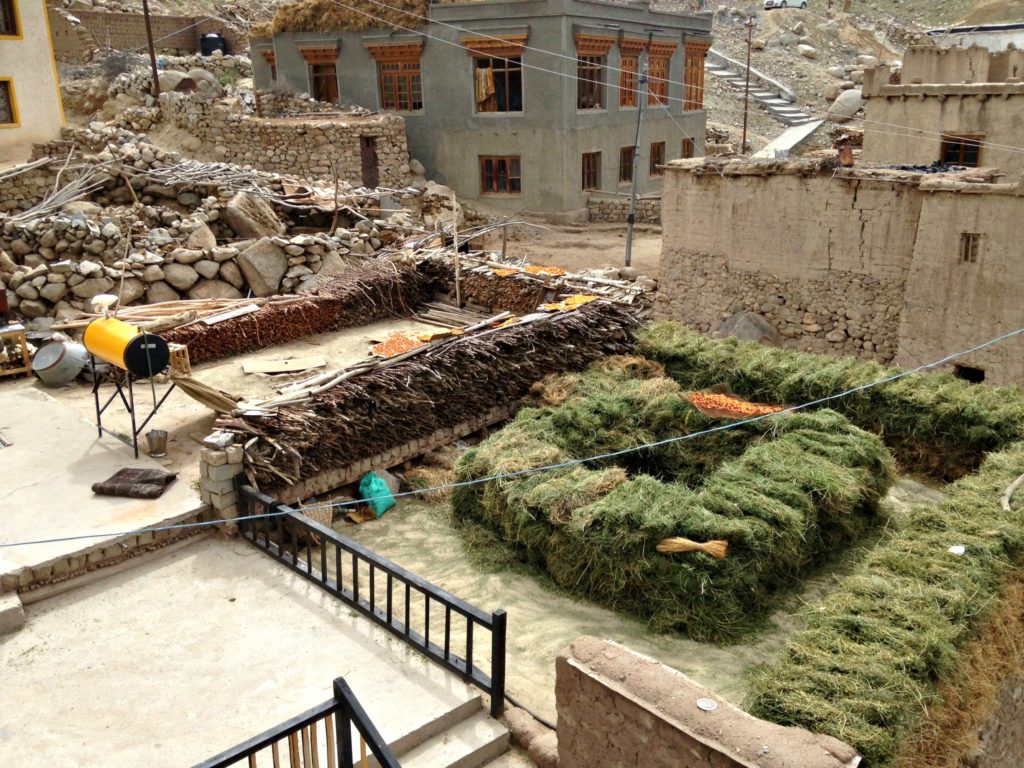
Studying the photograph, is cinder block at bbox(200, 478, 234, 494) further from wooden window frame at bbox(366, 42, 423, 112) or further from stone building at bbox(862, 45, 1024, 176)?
wooden window frame at bbox(366, 42, 423, 112)

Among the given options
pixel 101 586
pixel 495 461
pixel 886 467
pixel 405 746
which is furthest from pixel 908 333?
pixel 101 586

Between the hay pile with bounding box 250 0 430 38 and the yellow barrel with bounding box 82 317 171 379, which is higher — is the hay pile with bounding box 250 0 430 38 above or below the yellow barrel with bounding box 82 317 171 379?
above

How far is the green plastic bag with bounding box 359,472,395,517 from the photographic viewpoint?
10.4 meters

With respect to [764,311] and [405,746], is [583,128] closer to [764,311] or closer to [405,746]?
[764,311]

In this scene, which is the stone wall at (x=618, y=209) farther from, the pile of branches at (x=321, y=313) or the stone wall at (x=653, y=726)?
the stone wall at (x=653, y=726)

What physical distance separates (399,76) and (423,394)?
1841cm

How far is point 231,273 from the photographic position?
14539mm

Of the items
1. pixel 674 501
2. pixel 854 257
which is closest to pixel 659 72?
pixel 854 257

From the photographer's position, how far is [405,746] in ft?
19.7

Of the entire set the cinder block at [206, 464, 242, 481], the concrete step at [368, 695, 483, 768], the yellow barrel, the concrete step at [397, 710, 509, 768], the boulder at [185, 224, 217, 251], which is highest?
the boulder at [185, 224, 217, 251]

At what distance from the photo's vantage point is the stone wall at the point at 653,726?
15.5 feet

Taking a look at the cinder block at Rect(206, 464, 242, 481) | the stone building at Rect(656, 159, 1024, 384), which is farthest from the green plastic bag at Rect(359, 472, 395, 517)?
the stone building at Rect(656, 159, 1024, 384)

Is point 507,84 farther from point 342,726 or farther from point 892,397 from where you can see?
point 342,726

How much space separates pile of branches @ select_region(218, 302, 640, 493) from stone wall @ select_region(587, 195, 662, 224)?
13180mm
